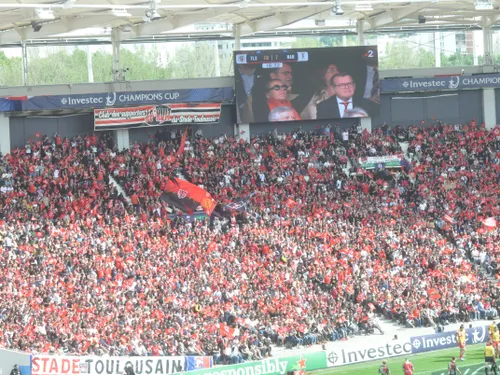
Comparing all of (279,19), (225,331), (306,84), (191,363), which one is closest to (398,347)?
(225,331)

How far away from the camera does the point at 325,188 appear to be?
1853 inches

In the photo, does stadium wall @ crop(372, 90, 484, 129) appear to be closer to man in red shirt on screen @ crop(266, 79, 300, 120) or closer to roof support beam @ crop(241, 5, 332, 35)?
man in red shirt on screen @ crop(266, 79, 300, 120)

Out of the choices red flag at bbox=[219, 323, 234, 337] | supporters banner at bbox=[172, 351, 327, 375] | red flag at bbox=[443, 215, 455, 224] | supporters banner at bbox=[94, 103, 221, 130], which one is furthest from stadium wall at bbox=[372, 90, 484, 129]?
supporters banner at bbox=[172, 351, 327, 375]

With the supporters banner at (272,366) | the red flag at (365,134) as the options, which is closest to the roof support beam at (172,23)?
the red flag at (365,134)

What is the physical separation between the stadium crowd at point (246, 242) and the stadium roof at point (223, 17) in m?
5.07

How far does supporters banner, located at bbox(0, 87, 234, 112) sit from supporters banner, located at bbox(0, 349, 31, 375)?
51.5ft

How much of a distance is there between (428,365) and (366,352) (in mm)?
2076

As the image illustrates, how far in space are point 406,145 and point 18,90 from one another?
1812 centimetres

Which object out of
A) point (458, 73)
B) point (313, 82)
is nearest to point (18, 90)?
point (313, 82)

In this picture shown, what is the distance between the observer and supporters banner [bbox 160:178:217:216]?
43.4 metres

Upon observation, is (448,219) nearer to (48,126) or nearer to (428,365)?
(428,365)

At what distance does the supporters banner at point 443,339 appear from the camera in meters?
37.2

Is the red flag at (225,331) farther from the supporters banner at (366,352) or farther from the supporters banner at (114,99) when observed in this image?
the supporters banner at (114,99)

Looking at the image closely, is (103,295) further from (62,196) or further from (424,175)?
(424,175)
